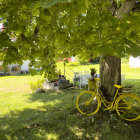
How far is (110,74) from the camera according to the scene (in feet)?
16.3

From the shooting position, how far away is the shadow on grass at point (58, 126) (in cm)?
386

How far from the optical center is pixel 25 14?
2.75 meters

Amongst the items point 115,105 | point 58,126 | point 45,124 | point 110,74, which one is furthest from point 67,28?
point 45,124

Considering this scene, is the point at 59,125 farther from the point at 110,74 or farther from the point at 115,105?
the point at 110,74

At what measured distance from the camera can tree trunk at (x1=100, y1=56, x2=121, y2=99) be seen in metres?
4.95

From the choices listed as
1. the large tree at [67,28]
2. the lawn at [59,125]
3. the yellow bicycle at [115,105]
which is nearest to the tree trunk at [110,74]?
→ the yellow bicycle at [115,105]

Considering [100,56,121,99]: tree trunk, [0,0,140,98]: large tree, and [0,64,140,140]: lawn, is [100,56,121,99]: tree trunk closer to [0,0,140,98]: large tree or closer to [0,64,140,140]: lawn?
[0,64,140,140]: lawn

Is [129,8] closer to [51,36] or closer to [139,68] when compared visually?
[51,36]

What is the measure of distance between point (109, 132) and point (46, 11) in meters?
3.62

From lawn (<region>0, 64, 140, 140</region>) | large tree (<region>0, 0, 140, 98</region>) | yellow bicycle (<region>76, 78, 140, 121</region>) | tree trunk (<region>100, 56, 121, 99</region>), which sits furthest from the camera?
tree trunk (<region>100, 56, 121, 99</region>)

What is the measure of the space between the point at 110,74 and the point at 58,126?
2.51m

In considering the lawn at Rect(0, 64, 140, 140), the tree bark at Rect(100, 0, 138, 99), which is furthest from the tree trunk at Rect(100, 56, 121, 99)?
the lawn at Rect(0, 64, 140, 140)

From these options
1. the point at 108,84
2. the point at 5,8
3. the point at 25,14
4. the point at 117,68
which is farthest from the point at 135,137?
the point at 5,8

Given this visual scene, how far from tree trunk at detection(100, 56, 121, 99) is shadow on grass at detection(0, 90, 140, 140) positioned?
3.12 ft
